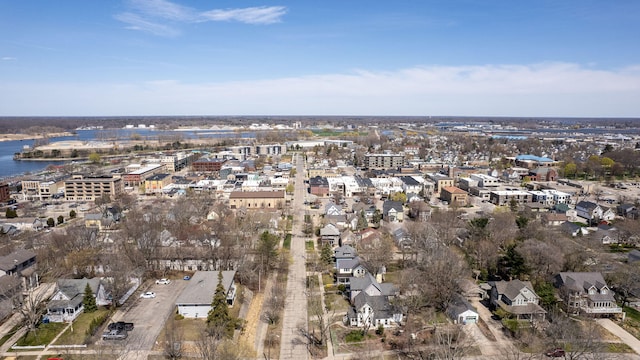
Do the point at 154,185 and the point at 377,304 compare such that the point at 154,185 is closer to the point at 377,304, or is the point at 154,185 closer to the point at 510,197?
the point at 377,304

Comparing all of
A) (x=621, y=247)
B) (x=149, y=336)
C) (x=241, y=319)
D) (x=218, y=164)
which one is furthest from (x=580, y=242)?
(x=218, y=164)

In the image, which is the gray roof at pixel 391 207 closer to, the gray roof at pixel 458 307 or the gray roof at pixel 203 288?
the gray roof at pixel 458 307

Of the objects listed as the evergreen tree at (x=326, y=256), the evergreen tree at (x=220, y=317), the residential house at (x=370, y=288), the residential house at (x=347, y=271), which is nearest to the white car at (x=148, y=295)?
the evergreen tree at (x=220, y=317)

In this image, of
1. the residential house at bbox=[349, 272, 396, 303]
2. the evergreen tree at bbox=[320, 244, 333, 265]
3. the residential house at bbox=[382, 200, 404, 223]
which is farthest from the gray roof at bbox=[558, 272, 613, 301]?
the residential house at bbox=[382, 200, 404, 223]

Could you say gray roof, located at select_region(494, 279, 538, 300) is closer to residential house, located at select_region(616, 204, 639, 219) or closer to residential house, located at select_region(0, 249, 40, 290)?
residential house, located at select_region(616, 204, 639, 219)

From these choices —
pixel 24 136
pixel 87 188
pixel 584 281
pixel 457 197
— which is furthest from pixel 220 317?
pixel 24 136

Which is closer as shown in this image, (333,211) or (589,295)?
(589,295)

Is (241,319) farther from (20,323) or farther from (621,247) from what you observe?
(621,247)

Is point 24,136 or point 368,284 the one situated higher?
point 24,136
